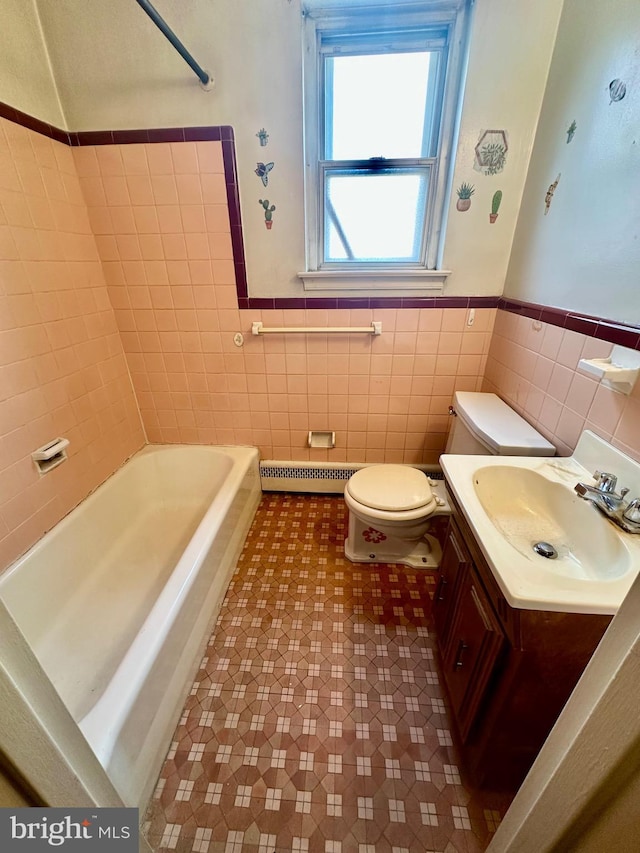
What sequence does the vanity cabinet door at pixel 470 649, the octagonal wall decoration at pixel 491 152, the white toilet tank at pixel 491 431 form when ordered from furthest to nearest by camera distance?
the octagonal wall decoration at pixel 491 152 → the white toilet tank at pixel 491 431 → the vanity cabinet door at pixel 470 649

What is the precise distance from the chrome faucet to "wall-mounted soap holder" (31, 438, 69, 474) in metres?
1.90

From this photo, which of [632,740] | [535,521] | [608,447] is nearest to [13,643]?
[632,740]

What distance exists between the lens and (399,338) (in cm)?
183

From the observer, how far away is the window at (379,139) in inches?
56.1

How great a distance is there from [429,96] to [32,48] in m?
1.64

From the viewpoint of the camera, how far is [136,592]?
5.04ft

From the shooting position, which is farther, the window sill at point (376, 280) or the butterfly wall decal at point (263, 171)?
the window sill at point (376, 280)

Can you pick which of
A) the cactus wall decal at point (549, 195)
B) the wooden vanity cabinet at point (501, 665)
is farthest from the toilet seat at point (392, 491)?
the cactus wall decal at point (549, 195)

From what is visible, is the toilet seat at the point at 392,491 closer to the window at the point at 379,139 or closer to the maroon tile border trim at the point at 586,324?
the maroon tile border trim at the point at 586,324

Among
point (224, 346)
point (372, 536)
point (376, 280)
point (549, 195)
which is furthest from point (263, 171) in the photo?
point (372, 536)

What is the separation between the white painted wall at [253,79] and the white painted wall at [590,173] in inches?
4.3

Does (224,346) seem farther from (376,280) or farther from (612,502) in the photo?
(612,502)

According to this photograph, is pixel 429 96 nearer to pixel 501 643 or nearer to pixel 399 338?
pixel 399 338

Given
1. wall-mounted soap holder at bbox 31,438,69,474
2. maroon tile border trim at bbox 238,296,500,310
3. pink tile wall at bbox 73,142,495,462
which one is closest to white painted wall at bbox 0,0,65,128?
pink tile wall at bbox 73,142,495,462
